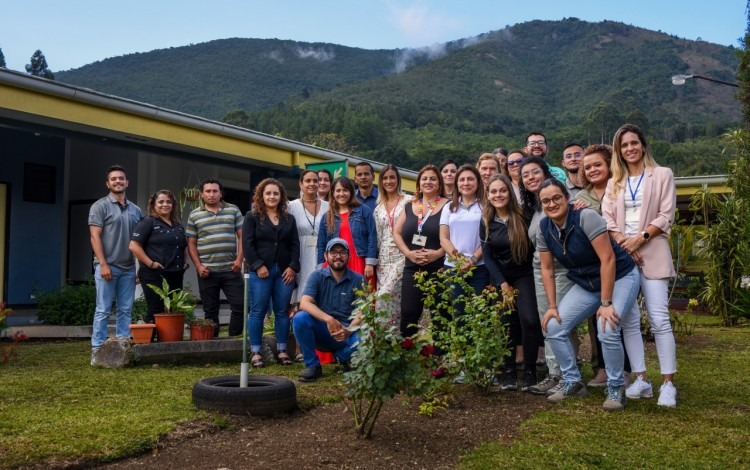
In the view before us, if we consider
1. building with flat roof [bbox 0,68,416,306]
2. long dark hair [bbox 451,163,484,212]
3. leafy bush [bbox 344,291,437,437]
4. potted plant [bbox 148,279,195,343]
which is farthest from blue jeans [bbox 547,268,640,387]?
building with flat roof [bbox 0,68,416,306]

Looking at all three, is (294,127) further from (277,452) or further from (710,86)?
(710,86)

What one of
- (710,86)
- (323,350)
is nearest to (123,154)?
(323,350)

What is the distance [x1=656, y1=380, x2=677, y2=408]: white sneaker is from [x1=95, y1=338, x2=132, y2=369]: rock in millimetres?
4705

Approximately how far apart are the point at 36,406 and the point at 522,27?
470 ft

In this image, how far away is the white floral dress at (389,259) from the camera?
6.75 meters

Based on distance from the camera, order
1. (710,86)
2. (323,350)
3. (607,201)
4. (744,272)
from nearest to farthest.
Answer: (607,201) → (323,350) → (744,272) → (710,86)

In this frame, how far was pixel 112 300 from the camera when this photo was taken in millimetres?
7250

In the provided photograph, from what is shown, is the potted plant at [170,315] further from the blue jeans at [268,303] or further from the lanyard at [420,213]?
the lanyard at [420,213]

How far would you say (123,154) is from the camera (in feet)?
48.4

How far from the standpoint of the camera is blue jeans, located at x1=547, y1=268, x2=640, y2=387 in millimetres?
4996

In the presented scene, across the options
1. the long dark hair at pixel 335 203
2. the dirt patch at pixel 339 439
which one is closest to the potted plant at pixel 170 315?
the long dark hair at pixel 335 203

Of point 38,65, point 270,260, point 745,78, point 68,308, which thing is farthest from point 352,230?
point 38,65

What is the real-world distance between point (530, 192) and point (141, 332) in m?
3.95

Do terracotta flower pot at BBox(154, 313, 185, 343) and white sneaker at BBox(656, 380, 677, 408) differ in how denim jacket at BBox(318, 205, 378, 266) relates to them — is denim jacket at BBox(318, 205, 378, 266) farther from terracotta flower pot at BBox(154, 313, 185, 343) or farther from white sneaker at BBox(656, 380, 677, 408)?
white sneaker at BBox(656, 380, 677, 408)
